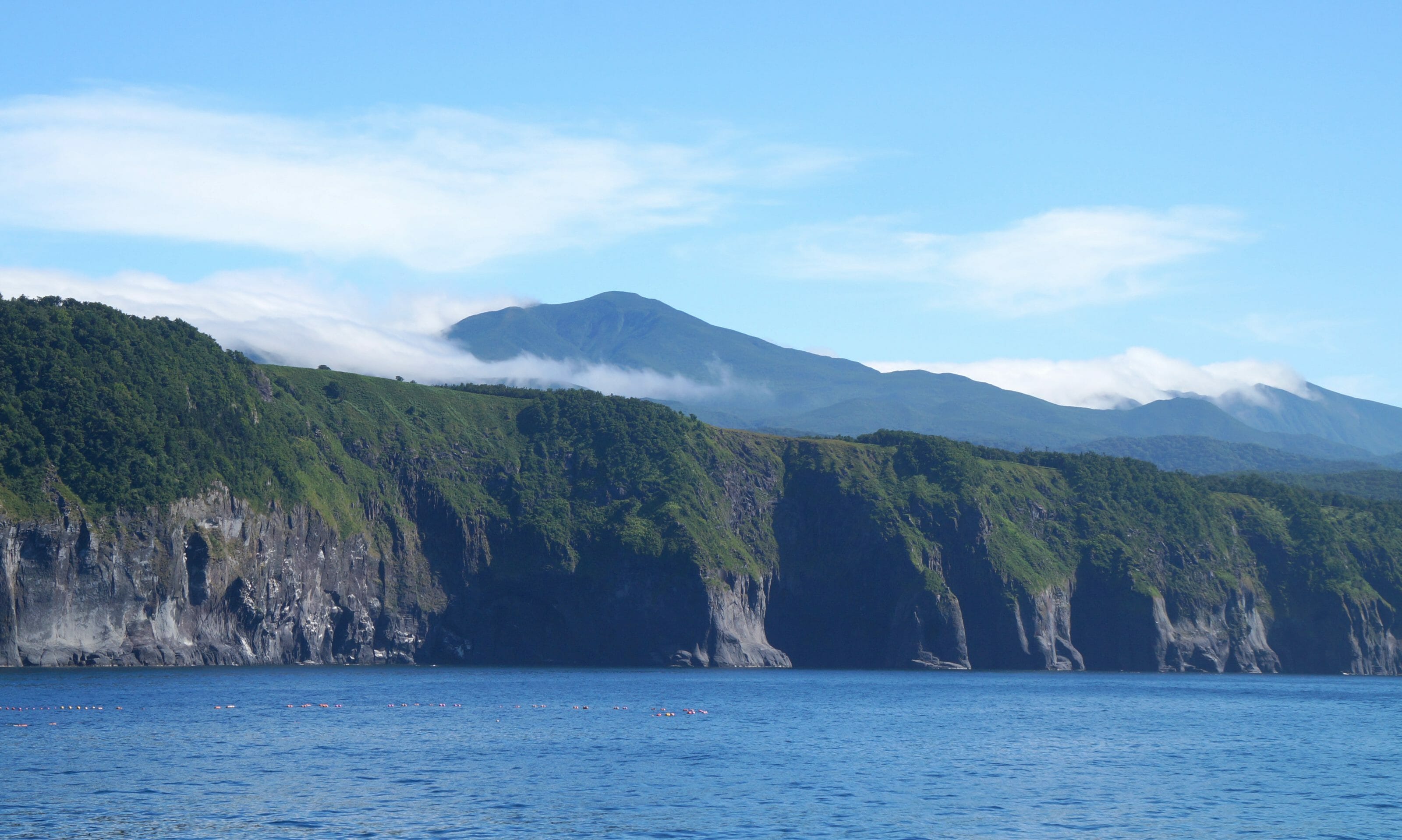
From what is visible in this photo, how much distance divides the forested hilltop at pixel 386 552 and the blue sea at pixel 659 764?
1902 centimetres

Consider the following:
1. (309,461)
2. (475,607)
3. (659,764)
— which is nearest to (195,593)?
(309,461)

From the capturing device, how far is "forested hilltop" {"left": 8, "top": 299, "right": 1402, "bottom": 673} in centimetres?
13088

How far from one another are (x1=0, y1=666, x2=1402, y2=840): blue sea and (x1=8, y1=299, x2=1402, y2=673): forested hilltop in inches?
749

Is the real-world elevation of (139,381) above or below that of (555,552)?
above

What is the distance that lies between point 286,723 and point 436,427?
119 metres

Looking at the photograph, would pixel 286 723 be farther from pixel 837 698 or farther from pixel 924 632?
pixel 924 632

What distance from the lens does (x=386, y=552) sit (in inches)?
6801

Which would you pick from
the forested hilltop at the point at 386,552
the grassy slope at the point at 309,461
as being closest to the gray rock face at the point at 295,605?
the forested hilltop at the point at 386,552

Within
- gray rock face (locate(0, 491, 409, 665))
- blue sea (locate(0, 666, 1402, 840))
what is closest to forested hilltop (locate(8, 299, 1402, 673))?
gray rock face (locate(0, 491, 409, 665))

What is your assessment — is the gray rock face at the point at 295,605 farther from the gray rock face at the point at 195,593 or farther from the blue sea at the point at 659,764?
the blue sea at the point at 659,764

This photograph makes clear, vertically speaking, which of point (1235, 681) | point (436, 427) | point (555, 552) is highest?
point (436, 427)

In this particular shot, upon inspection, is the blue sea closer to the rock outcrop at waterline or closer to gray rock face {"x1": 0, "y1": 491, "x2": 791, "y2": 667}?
gray rock face {"x1": 0, "y1": 491, "x2": 791, "y2": 667}

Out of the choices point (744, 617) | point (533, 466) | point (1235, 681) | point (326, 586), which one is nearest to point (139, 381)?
point (326, 586)

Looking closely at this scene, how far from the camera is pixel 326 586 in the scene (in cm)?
16125
